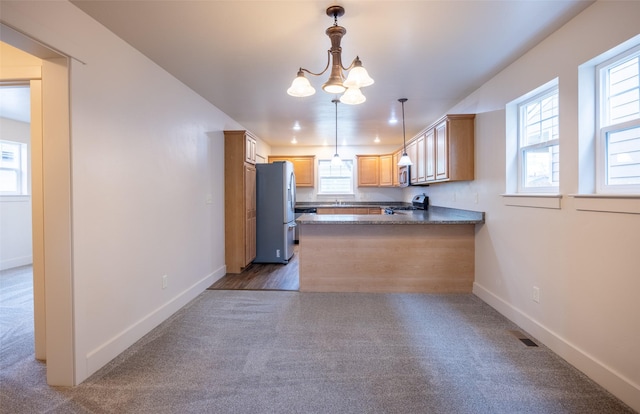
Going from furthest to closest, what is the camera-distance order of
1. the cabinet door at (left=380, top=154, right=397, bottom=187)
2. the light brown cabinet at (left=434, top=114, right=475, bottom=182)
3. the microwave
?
the cabinet door at (left=380, top=154, right=397, bottom=187), the microwave, the light brown cabinet at (left=434, top=114, right=475, bottom=182)

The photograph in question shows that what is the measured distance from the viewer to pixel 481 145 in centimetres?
332

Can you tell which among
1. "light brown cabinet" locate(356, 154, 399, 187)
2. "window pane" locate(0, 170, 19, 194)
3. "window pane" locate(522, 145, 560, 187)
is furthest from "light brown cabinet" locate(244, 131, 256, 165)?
"window pane" locate(0, 170, 19, 194)

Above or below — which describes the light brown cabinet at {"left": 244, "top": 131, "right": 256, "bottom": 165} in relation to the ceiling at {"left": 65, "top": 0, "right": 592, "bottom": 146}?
below

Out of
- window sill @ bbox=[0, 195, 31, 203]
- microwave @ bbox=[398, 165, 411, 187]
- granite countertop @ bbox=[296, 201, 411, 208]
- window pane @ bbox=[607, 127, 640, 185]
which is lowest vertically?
granite countertop @ bbox=[296, 201, 411, 208]

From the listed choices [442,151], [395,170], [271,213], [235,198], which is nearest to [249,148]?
[235,198]

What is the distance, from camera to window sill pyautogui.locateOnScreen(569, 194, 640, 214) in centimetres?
162

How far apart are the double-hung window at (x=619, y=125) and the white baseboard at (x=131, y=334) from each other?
3.56 metres

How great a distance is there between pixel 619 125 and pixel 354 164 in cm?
550

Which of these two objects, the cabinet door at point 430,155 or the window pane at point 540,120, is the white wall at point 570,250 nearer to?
the window pane at point 540,120

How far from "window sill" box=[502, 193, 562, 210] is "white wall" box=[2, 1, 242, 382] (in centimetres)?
328

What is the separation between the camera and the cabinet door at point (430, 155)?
4.02 meters

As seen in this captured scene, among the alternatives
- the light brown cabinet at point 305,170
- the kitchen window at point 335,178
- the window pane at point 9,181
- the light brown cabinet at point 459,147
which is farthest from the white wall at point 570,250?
the window pane at point 9,181

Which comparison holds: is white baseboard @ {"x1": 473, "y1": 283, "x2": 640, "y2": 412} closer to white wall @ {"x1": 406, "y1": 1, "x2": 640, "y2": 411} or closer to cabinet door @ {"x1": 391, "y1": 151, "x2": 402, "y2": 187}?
white wall @ {"x1": 406, "y1": 1, "x2": 640, "y2": 411}

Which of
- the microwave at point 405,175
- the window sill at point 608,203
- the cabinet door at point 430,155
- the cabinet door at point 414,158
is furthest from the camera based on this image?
the microwave at point 405,175
